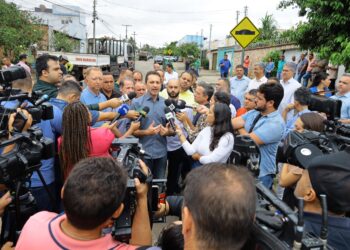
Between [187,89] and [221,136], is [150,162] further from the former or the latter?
[187,89]

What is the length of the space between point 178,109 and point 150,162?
0.72 meters

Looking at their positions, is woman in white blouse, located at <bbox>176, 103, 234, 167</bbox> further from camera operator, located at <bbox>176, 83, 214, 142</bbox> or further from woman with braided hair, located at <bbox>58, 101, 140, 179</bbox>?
woman with braided hair, located at <bbox>58, 101, 140, 179</bbox>

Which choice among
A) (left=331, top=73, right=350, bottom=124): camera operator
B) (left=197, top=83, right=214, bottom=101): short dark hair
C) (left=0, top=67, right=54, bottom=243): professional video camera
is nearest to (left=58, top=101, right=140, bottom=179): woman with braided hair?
(left=0, top=67, right=54, bottom=243): professional video camera

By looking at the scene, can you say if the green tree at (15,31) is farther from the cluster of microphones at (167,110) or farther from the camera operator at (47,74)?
the cluster of microphones at (167,110)

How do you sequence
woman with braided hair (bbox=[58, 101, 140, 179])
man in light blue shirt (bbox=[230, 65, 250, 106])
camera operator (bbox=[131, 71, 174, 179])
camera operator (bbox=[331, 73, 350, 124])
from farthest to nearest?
man in light blue shirt (bbox=[230, 65, 250, 106]) → camera operator (bbox=[331, 73, 350, 124]) → camera operator (bbox=[131, 71, 174, 179]) → woman with braided hair (bbox=[58, 101, 140, 179])

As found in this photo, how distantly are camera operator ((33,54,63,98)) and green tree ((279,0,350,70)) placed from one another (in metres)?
6.72

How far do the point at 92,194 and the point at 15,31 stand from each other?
2094 centimetres

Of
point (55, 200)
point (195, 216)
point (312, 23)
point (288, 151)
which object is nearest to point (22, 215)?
point (55, 200)

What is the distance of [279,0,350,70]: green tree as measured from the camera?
804 centimetres

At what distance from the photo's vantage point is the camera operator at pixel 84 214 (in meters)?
1.40

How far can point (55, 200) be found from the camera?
2875 millimetres

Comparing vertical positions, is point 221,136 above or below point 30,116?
below

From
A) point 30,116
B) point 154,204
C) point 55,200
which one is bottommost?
point 55,200

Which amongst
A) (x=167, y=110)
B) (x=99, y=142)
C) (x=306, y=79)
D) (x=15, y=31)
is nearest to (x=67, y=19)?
(x=15, y=31)
